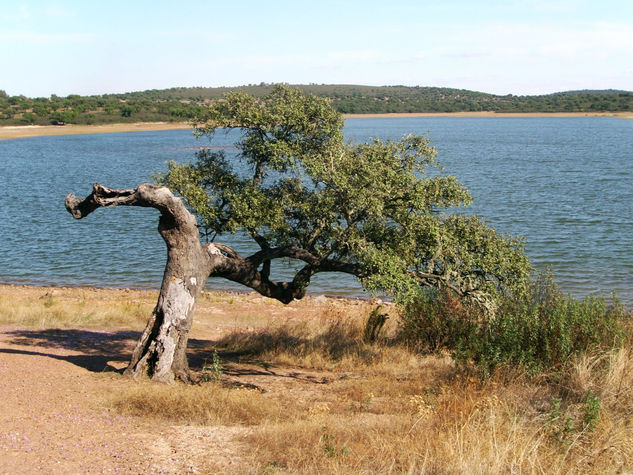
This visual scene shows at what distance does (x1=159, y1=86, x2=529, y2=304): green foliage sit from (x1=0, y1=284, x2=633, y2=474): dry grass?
200cm

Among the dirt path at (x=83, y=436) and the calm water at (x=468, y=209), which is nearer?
the dirt path at (x=83, y=436)

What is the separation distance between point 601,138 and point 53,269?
9253 cm

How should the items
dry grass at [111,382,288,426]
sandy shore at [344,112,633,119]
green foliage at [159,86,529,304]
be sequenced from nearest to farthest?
dry grass at [111,382,288,426] < green foliage at [159,86,529,304] < sandy shore at [344,112,633,119]

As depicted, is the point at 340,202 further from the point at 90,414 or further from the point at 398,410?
the point at 90,414

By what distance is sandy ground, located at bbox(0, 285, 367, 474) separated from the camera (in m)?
7.32

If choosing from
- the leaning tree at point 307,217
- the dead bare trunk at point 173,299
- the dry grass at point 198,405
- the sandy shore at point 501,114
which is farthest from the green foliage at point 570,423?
the sandy shore at point 501,114

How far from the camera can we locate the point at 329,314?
19688mm

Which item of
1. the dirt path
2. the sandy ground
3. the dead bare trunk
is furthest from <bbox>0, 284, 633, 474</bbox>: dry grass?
the dead bare trunk

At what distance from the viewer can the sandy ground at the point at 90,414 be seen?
7324 mm

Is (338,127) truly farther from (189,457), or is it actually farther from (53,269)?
(53,269)

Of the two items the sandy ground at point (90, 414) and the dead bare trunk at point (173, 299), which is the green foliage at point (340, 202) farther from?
the sandy ground at point (90, 414)

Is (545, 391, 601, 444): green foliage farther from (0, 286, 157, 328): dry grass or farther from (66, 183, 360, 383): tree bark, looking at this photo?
(0, 286, 157, 328): dry grass

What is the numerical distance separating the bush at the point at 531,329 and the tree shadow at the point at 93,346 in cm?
572

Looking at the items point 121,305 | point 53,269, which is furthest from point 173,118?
point 121,305
